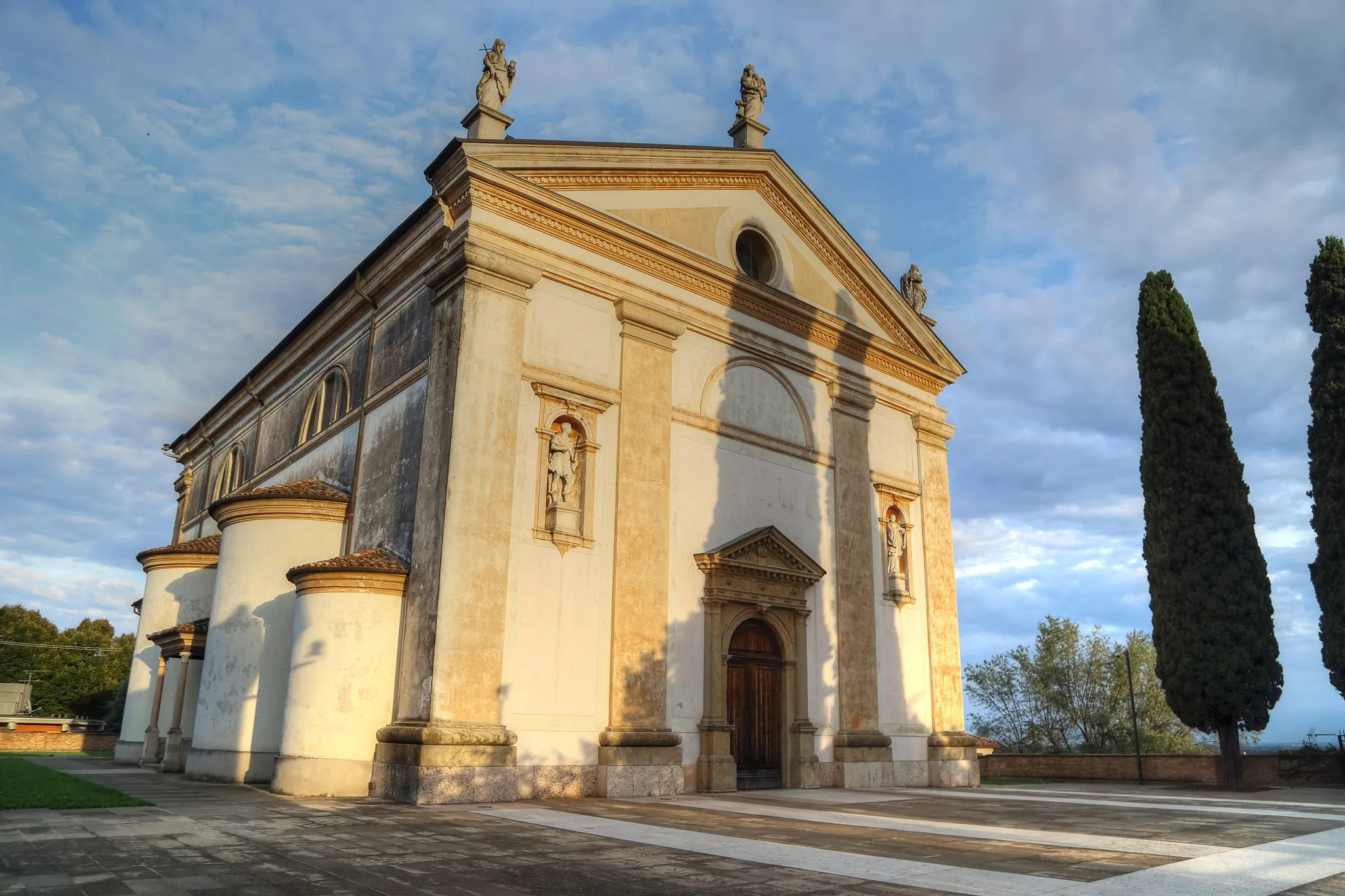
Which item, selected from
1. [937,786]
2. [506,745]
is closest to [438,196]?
[506,745]

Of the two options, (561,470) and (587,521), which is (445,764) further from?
(561,470)

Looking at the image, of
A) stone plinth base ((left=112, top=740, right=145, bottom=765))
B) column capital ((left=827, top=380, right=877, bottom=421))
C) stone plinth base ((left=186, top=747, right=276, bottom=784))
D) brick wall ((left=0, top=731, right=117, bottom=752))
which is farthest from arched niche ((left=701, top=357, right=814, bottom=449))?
brick wall ((left=0, top=731, right=117, bottom=752))

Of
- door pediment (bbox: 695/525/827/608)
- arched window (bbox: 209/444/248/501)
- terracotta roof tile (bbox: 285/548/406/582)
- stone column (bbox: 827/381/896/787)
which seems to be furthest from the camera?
arched window (bbox: 209/444/248/501)

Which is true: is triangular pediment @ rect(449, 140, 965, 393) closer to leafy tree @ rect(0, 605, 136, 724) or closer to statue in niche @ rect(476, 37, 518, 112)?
statue in niche @ rect(476, 37, 518, 112)

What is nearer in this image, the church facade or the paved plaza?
the paved plaza

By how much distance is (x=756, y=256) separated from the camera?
2091 centimetres

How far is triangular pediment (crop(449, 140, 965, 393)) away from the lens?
16875 millimetres

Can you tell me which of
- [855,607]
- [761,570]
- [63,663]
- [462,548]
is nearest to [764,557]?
[761,570]

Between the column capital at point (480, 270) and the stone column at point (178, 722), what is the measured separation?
418 inches

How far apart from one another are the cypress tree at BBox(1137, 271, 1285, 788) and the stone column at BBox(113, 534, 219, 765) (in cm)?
2297

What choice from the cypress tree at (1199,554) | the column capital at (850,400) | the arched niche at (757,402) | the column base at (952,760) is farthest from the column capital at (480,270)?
the cypress tree at (1199,554)

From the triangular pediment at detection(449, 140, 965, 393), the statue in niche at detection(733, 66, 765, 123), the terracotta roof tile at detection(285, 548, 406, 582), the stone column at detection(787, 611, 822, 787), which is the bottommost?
the stone column at detection(787, 611, 822, 787)

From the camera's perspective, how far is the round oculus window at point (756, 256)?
20625mm

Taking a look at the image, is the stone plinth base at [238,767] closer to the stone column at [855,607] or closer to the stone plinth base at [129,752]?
the stone plinth base at [129,752]
